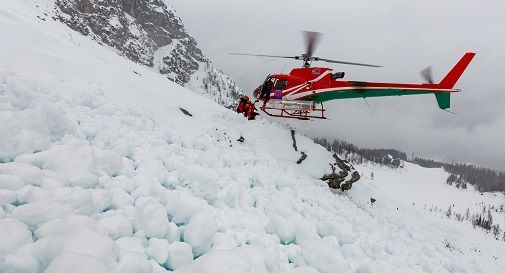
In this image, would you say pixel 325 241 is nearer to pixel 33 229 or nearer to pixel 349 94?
pixel 33 229

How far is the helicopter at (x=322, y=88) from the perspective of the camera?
17.3m

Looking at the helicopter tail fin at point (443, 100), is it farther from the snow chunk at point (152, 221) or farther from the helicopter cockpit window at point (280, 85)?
the snow chunk at point (152, 221)

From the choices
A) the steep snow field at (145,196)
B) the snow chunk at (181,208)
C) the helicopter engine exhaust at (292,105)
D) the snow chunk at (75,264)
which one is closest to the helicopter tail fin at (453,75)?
the helicopter engine exhaust at (292,105)

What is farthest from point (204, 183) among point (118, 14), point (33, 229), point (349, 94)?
point (118, 14)

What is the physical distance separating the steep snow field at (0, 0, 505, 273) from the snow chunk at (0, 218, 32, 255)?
1 centimetres

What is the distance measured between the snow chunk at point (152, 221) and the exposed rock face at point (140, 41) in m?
147

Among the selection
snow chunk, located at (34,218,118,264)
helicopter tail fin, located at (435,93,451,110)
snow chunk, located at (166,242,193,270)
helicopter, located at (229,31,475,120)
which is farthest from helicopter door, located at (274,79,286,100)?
snow chunk, located at (34,218,118,264)

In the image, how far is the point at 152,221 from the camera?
19.5 feet

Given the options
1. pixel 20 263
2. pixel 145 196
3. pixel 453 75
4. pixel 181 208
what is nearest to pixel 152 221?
pixel 181 208

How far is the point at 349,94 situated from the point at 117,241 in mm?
14332

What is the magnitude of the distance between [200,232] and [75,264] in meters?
→ 2.25

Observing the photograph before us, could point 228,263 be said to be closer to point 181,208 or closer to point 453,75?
point 181,208

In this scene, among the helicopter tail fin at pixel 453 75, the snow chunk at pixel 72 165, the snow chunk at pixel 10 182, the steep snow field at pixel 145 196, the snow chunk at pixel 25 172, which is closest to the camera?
the steep snow field at pixel 145 196

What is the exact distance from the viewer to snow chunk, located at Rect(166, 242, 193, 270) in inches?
217
